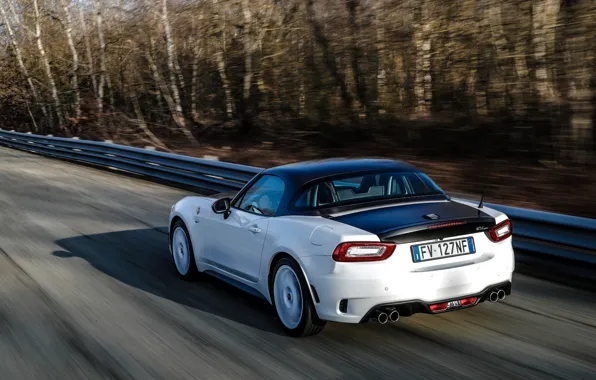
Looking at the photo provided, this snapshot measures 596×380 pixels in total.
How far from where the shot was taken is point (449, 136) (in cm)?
1664

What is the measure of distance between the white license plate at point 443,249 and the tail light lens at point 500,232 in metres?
0.20

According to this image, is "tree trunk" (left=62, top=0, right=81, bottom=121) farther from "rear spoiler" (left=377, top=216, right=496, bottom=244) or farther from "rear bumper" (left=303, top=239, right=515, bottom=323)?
"rear spoiler" (left=377, top=216, right=496, bottom=244)

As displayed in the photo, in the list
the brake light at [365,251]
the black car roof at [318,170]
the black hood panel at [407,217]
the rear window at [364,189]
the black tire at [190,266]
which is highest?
the black car roof at [318,170]

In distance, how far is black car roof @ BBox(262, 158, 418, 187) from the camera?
18.7 ft

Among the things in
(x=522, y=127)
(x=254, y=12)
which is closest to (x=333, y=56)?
(x=254, y=12)

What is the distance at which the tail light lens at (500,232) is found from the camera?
201 inches

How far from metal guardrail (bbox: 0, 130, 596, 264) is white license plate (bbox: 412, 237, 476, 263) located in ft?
7.04

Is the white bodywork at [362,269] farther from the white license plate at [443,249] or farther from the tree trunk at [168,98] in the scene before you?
the tree trunk at [168,98]

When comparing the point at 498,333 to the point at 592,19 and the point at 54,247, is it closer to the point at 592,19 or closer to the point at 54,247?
the point at 54,247

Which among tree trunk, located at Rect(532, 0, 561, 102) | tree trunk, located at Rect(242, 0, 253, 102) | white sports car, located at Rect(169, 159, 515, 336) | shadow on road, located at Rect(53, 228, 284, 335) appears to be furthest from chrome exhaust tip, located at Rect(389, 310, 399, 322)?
tree trunk, located at Rect(242, 0, 253, 102)

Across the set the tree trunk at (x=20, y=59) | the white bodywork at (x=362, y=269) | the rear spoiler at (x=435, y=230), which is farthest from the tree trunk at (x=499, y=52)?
the tree trunk at (x=20, y=59)

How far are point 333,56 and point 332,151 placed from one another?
8.35 ft

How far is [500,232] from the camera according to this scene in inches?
205

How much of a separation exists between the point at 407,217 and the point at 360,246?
1.51ft
